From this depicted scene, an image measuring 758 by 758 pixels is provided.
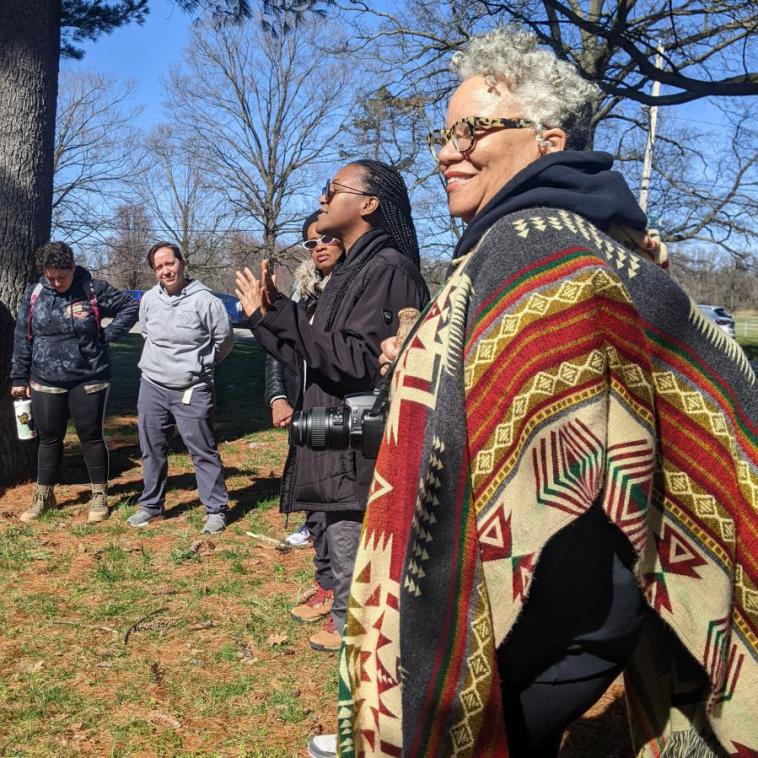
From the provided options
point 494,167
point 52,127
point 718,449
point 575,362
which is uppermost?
point 52,127

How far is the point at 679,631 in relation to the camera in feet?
4.75

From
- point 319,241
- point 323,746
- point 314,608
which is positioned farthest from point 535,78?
point 314,608

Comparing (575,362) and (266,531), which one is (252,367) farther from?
(575,362)

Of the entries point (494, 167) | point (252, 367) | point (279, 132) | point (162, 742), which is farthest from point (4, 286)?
point (279, 132)

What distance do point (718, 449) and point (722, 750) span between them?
0.66 meters

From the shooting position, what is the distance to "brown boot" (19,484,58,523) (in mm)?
5816

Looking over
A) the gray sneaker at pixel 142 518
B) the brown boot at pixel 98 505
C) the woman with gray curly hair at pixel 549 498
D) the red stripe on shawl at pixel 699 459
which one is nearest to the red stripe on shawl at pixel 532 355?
the woman with gray curly hair at pixel 549 498

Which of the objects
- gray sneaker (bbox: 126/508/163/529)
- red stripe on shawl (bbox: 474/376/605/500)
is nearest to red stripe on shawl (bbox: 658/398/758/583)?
red stripe on shawl (bbox: 474/376/605/500)

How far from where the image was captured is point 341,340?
2.99 m

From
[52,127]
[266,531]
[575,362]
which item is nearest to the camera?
[575,362]

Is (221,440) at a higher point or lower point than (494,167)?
lower

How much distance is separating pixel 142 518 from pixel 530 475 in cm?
493

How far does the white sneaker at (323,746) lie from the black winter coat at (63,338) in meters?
3.63

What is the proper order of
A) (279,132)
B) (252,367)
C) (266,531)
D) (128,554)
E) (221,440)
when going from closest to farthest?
1. (128,554)
2. (266,531)
3. (221,440)
4. (252,367)
5. (279,132)
